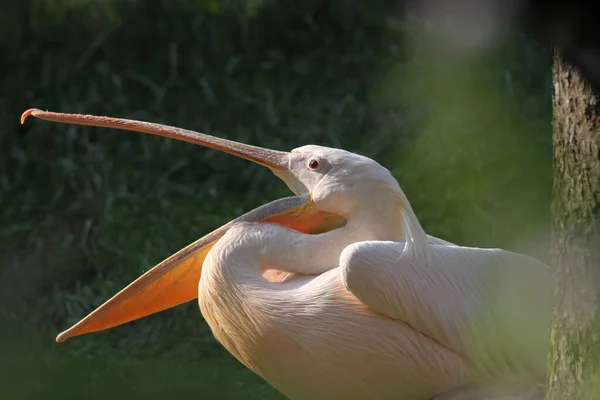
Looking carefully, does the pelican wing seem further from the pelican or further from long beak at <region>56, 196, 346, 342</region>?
long beak at <region>56, 196, 346, 342</region>

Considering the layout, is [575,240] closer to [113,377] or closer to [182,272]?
[182,272]

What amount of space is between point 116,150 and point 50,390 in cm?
171

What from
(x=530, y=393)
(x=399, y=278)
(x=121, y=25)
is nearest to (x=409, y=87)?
(x=399, y=278)

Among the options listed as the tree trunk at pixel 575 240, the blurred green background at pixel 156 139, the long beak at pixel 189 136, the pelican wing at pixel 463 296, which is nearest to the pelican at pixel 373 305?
the pelican wing at pixel 463 296

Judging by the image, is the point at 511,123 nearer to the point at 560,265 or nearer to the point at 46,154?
the point at 560,265

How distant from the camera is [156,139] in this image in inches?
206

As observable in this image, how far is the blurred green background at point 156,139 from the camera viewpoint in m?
4.14

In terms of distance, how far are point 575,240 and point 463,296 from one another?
838mm

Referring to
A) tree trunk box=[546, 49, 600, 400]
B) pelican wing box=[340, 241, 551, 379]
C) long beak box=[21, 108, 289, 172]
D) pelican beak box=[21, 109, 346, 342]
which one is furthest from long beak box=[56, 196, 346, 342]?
tree trunk box=[546, 49, 600, 400]

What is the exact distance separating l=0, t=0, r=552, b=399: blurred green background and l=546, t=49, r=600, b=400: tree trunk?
6.95ft

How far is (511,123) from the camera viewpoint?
1244 mm

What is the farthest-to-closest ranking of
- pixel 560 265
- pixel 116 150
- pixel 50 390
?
pixel 116 150 < pixel 50 390 < pixel 560 265

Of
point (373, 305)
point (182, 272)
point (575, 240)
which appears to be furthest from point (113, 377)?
point (575, 240)

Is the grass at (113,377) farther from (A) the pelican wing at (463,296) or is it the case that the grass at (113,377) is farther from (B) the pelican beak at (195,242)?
(A) the pelican wing at (463,296)
